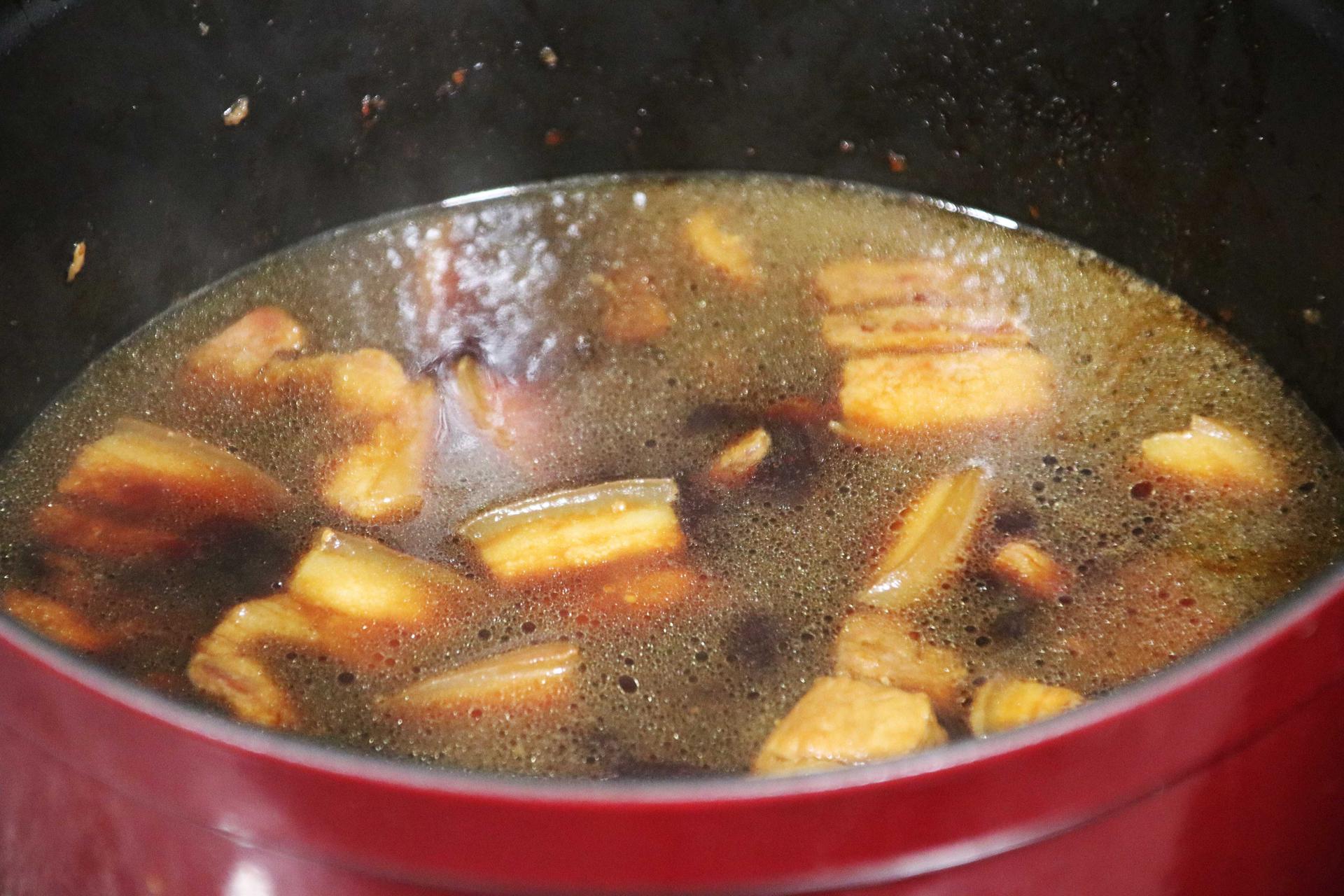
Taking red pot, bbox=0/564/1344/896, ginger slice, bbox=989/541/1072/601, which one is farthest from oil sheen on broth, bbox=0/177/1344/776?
red pot, bbox=0/564/1344/896

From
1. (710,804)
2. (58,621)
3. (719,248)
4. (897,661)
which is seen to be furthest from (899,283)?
(710,804)

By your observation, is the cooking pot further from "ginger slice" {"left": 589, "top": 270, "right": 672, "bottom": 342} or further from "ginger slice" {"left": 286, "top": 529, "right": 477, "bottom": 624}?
"ginger slice" {"left": 286, "top": 529, "right": 477, "bottom": 624}

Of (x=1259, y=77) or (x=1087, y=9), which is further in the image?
(x=1087, y=9)

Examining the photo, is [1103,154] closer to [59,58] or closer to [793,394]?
[793,394]

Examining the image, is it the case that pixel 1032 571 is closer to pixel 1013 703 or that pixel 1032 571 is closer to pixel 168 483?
pixel 1013 703

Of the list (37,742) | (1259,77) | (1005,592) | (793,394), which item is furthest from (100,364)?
(1259,77)
